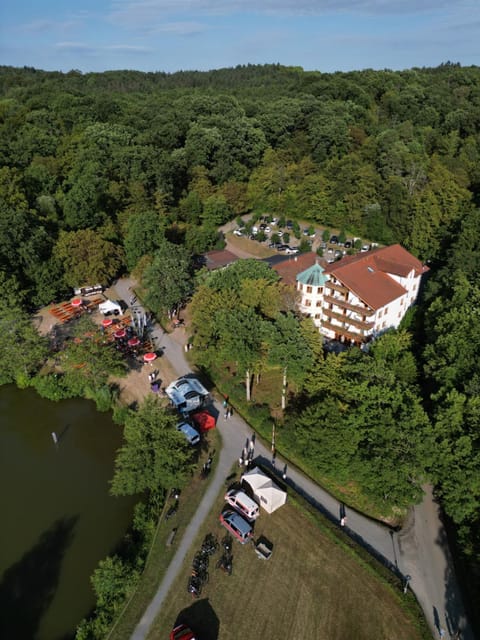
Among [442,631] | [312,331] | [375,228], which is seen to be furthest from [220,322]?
[375,228]

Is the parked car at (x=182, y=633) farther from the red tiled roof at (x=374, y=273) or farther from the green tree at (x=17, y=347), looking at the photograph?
the red tiled roof at (x=374, y=273)

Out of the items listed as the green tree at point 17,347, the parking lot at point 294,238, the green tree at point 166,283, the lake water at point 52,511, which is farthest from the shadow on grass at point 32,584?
the parking lot at point 294,238

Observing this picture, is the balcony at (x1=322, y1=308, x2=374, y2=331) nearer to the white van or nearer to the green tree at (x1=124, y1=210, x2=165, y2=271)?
the white van

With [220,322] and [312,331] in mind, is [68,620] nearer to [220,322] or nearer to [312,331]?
[220,322]

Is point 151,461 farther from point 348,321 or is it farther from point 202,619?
point 348,321

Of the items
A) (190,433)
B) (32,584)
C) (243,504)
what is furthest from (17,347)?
(243,504)
